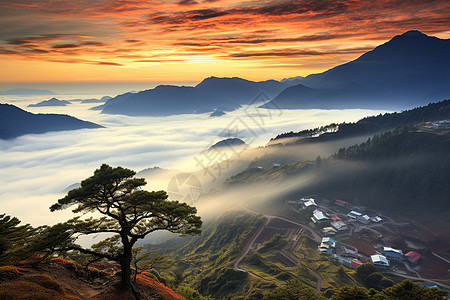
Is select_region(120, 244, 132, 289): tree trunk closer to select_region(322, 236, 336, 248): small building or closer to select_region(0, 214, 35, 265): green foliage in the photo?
select_region(0, 214, 35, 265): green foliage

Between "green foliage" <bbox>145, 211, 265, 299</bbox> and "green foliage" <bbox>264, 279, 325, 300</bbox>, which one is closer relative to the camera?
"green foliage" <bbox>264, 279, 325, 300</bbox>

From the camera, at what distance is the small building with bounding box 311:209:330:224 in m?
98.3

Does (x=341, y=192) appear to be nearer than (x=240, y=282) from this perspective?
No

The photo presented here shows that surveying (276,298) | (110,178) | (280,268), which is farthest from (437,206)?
(110,178)

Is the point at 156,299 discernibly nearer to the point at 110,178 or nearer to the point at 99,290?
the point at 99,290

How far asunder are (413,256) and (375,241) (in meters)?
12.0

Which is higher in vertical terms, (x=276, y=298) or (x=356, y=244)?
(x=276, y=298)

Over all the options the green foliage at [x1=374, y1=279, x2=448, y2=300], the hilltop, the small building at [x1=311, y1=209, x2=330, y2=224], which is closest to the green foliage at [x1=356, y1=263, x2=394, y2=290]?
the small building at [x1=311, y1=209, x2=330, y2=224]

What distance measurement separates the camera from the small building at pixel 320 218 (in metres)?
98.3

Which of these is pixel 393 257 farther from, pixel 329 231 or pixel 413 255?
pixel 329 231

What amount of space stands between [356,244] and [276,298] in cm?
5925

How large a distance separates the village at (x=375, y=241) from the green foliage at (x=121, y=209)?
7059 cm

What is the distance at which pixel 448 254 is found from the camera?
7850cm

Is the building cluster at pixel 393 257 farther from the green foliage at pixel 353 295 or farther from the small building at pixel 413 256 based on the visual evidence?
the green foliage at pixel 353 295
